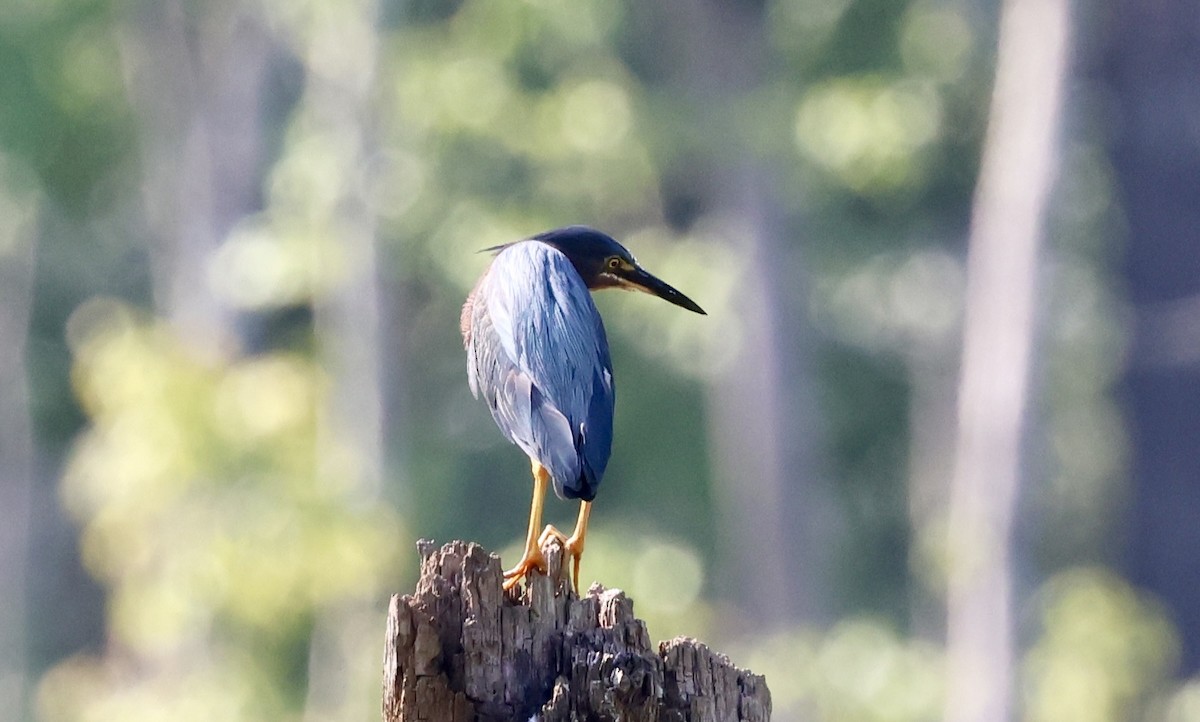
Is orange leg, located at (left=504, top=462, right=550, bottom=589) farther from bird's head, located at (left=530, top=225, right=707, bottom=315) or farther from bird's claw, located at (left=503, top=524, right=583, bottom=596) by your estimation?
bird's head, located at (left=530, top=225, right=707, bottom=315)

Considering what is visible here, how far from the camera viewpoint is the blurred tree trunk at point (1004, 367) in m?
12.6

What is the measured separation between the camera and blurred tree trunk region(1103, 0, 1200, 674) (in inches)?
596

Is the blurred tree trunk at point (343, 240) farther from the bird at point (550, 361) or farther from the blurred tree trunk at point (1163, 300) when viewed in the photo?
the bird at point (550, 361)

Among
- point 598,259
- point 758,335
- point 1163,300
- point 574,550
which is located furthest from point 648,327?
point 574,550

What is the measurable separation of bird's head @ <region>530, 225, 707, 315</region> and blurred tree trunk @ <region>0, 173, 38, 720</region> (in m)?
15.7

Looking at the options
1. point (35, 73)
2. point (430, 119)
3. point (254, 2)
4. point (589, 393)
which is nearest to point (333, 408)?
point (430, 119)

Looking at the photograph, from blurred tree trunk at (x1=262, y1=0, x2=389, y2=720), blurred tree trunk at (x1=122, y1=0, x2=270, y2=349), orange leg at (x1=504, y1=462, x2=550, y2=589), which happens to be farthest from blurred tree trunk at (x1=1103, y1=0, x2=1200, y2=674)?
orange leg at (x1=504, y1=462, x2=550, y2=589)

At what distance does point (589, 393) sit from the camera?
4691 millimetres

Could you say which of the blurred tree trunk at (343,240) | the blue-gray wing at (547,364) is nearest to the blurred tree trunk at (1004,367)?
the blurred tree trunk at (343,240)

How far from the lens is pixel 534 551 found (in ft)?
14.9

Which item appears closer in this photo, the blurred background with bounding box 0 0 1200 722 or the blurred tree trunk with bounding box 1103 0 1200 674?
the blurred background with bounding box 0 0 1200 722

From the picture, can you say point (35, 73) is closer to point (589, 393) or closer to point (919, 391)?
point (919, 391)

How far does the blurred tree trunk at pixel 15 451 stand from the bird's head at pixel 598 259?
618 inches

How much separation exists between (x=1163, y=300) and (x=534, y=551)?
11.9 metres
